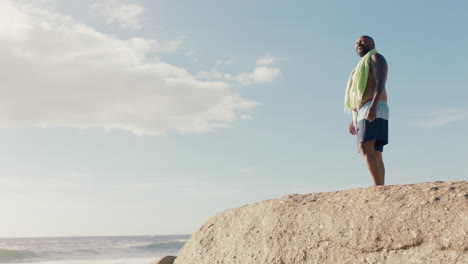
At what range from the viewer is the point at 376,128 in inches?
183

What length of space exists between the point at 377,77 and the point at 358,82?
0.21 metres

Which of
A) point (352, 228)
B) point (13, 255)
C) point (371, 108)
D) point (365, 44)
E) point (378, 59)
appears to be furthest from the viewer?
point (13, 255)

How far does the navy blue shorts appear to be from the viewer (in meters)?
4.64

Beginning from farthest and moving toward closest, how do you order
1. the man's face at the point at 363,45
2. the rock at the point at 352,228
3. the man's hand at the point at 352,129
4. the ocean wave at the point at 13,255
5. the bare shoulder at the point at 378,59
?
the ocean wave at the point at 13,255 → the man's hand at the point at 352,129 → the man's face at the point at 363,45 → the bare shoulder at the point at 378,59 → the rock at the point at 352,228

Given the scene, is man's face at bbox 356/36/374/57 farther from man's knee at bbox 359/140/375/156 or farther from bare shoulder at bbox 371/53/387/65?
man's knee at bbox 359/140/375/156

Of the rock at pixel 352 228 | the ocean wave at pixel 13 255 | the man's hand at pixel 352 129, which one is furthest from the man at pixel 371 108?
the ocean wave at pixel 13 255

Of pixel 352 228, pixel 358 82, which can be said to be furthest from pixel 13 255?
pixel 352 228

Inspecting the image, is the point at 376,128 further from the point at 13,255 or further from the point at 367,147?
the point at 13,255

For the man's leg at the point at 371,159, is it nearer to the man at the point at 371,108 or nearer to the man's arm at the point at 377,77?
the man at the point at 371,108

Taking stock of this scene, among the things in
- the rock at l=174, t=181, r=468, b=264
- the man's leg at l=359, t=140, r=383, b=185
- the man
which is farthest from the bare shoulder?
the rock at l=174, t=181, r=468, b=264

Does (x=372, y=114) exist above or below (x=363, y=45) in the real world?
below

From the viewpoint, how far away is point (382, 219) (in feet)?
11.5

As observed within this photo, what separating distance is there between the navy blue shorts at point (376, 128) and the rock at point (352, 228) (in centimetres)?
80

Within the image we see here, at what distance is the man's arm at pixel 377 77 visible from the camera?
4.60 metres
